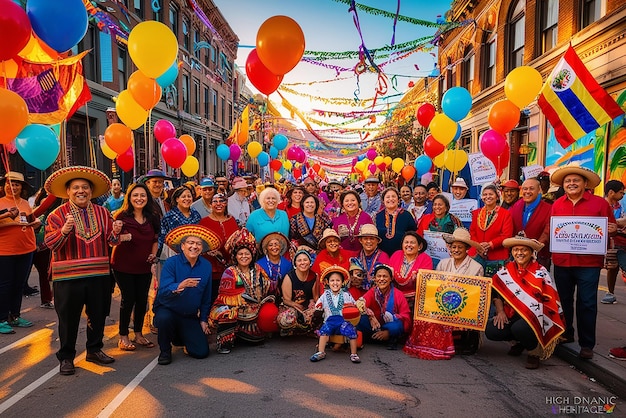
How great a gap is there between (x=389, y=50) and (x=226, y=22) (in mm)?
21018

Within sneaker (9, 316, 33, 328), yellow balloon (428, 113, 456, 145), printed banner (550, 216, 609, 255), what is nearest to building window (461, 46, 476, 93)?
yellow balloon (428, 113, 456, 145)

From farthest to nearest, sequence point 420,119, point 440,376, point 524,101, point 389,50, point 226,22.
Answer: point 226,22 < point 420,119 < point 389,50 < point 524,101 < point 440,376

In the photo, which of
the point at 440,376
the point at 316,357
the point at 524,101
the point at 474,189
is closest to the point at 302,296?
the point at 316,357

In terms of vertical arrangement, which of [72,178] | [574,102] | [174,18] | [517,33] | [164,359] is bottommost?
[164,359]

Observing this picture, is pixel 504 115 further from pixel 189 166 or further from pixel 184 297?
pixel 189 166

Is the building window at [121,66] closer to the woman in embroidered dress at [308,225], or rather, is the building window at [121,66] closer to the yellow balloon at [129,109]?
the yellow balloon at [129,109]

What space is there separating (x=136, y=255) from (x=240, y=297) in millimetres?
1232

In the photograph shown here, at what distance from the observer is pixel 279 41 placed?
5852mm

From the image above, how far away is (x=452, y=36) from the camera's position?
2130 cm

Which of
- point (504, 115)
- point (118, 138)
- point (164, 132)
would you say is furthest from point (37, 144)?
point (504, 115)

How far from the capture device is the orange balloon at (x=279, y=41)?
19.2 ft

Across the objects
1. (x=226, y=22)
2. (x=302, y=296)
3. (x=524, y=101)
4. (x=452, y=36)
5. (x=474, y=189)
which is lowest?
(x=302, y=296)

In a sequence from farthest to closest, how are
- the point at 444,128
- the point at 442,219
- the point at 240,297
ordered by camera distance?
the point at 444,128, the point at 442,219, the point at 240,297

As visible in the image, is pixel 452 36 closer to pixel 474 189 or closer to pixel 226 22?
pixel 474 189
